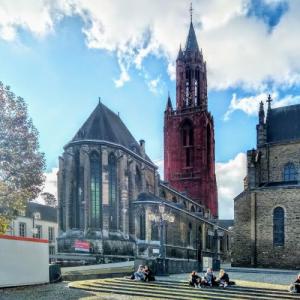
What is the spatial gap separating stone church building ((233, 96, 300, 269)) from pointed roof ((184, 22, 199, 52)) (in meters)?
41.2

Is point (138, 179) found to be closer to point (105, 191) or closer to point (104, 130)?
point (105, 191)

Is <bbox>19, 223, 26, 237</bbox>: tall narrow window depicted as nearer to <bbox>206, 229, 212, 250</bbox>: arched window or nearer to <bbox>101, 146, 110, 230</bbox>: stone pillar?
<bbox>101, 146, 110, 230</bbox>: stone pillar

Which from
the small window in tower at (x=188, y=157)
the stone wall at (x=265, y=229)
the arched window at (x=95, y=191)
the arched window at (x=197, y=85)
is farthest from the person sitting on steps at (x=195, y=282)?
the arched window at (x=197, y=85)

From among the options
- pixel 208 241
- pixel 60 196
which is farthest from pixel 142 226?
pixel 208 241

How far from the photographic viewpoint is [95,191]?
44750 millimetres

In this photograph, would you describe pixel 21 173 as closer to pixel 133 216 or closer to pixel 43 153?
pixel 43 153

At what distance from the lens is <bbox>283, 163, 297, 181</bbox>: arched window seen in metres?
40.6

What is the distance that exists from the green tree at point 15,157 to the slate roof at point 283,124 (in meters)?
25.0

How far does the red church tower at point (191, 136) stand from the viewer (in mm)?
77750

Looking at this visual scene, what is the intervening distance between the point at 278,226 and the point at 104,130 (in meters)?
20.9

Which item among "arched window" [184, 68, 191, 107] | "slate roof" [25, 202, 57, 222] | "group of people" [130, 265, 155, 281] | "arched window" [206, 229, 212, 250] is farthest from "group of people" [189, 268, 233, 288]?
"arched window" [184, 68, 191, 107]

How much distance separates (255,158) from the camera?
4175cm

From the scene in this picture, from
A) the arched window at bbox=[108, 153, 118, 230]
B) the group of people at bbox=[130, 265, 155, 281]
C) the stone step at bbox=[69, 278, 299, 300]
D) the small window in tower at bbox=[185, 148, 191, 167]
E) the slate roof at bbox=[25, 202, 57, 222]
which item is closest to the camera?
the stone step at bbox=[69, 278, 299, 300]

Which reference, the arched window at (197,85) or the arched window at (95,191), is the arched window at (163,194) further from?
the arched window at (197,85)
